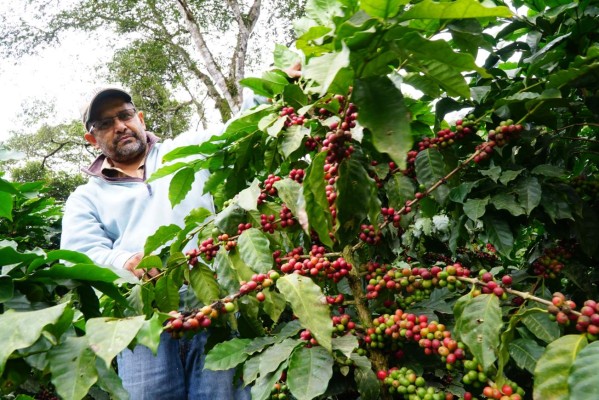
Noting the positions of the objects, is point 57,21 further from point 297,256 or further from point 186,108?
point 297,256

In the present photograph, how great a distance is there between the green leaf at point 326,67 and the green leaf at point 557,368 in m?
0.62

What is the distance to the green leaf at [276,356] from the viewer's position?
1.06 m

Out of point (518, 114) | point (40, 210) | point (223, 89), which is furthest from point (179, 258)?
point (223, 89)

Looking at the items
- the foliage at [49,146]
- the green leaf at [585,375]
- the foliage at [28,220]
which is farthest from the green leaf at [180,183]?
the foliage at [49,146]

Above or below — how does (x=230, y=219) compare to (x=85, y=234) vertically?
above

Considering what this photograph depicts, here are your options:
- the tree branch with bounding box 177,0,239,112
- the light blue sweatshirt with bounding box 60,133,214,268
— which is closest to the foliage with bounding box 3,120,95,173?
the tree branch with bounding box 177,0,239,112

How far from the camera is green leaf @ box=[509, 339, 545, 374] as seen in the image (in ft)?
3.41

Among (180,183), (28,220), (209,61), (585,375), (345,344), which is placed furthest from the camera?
(209,61)

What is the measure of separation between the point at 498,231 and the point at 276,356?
2.89 feet

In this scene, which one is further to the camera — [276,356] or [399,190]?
[399,190]

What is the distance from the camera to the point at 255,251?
115 cm

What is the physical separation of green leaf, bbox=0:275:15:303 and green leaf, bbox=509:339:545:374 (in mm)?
1156

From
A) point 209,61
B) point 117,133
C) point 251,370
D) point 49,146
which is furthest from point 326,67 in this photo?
point 49,146

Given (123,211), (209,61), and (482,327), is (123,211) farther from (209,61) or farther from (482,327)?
(209,61)
